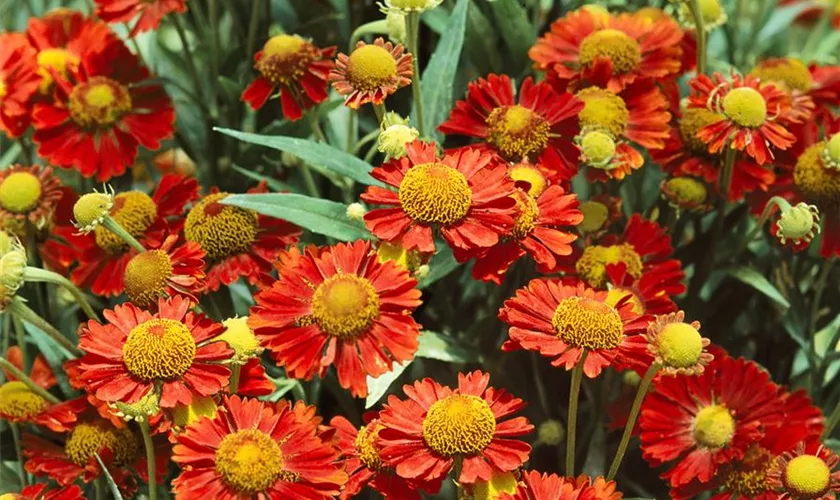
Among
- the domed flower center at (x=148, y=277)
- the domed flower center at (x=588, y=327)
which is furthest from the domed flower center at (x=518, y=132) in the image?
the domed flower center at (x=148, y=277)

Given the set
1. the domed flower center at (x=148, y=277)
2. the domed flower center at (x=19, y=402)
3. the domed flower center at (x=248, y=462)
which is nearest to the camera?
the domed flower center at (x=248, y=462)

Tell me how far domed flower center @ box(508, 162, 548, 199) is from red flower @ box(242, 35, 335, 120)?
0.22m

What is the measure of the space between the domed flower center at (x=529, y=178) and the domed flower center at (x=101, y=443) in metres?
0.40

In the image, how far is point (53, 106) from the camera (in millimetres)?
1207

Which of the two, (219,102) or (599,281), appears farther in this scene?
(219,102)

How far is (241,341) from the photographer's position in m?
0.84

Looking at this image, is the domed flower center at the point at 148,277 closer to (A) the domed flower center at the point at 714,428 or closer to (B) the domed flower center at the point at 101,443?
(B) the domed flower center at the point at 101,443

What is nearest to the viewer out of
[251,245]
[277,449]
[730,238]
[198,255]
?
[277,449]

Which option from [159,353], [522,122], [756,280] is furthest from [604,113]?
[159,353]

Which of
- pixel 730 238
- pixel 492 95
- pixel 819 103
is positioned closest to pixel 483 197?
pixel 492 95

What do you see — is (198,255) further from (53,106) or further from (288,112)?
(53,106)

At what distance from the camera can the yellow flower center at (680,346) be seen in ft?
2.67

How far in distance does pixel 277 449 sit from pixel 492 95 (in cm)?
41

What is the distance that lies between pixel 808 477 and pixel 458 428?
29cm
